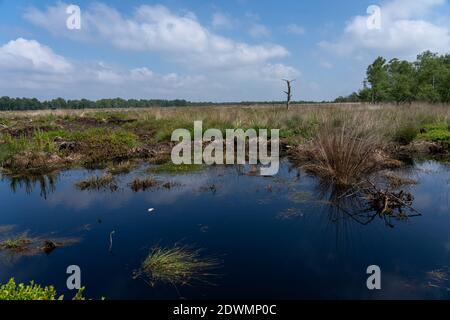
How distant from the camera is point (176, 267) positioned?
4441 mm

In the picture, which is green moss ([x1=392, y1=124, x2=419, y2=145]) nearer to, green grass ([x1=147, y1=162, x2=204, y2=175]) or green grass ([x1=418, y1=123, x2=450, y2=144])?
green grass ([x1=418, y1=123, x2=450, y2=144])

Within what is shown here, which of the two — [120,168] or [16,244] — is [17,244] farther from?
[120,168]

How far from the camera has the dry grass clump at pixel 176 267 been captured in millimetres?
4246

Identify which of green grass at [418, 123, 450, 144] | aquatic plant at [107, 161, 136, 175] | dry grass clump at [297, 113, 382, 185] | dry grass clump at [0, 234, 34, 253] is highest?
green grass at [418, 123, 450, 144]

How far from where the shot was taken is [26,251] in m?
5.05

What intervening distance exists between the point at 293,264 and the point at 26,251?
3829 millimetres

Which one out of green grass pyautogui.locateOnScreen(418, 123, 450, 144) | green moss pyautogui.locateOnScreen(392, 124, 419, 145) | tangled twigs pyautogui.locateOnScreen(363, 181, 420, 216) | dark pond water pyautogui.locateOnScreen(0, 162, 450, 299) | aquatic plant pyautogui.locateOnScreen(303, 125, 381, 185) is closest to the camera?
dark pond water pyautogui.locateOnScreen(0, 162, 450, 299)

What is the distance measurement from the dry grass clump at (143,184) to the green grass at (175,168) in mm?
1332

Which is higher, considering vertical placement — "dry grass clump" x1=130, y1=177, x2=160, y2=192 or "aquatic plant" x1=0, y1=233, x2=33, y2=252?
"dry grass clump" x1=130, y1=177, x2=160, y2=192

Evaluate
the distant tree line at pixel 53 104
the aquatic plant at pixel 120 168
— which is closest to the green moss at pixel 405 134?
the aquatic plant at pixel 120 168

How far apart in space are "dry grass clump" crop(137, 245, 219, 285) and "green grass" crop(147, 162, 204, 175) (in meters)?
5.23

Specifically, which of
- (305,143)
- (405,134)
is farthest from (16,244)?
(405,134)

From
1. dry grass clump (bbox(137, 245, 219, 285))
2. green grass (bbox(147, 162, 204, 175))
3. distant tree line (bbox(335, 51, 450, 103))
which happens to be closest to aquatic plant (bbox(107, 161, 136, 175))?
green grass (bbox(147, 162, 204, 175))

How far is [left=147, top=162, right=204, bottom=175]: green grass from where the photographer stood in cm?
997
